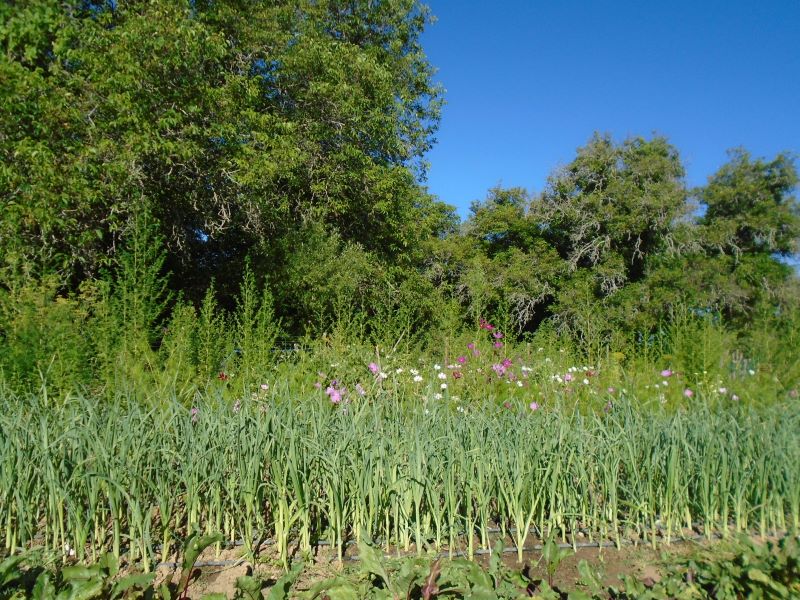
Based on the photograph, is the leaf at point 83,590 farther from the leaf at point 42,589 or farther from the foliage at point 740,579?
the foliage at point 740,579

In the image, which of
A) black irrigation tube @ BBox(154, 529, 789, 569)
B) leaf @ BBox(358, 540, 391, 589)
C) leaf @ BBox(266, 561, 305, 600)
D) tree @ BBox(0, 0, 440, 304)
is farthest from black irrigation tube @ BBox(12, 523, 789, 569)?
tree @ BBox(0, 0, 440, 304)

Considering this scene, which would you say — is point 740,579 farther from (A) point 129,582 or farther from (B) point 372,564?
(A) point 129,582

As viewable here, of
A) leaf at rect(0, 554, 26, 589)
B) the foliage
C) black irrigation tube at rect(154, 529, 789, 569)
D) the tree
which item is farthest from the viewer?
the tree

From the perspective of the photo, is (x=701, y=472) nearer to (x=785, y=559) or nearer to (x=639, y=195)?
(x=785, y=559)

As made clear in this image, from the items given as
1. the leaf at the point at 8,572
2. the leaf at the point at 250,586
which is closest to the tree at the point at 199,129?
the leaf at the point at 8,572

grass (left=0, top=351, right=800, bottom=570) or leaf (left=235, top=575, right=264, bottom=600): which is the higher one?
grass (left=0, top=351, right=800, bottom=570)

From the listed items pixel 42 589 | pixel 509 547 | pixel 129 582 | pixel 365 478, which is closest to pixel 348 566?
pixel 365 478

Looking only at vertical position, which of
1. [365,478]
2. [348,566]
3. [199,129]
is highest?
[199,129]

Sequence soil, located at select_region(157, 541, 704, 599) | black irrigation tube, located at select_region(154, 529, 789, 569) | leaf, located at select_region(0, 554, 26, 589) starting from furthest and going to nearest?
black irrigation tube, located at select_region(154, 529, 789, 569) → soil, located at select_region(157, 541, 704, 599) → leaf, located at select_region(0, 554, 26, 589)

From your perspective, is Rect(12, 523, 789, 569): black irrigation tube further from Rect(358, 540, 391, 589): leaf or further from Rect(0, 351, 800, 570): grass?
Rect(358, 540, 391, 589): leaf

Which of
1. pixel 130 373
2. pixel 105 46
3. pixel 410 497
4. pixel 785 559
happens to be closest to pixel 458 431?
pixel 410 497

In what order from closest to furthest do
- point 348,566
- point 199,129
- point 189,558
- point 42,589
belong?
point 42,589 < point 189,558 < point 348,566 < point 199,129

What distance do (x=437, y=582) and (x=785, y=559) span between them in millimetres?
1018

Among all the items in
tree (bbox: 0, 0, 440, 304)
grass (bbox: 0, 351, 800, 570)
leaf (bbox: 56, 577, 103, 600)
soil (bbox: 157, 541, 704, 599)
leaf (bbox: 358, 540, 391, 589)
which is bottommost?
soil (bbox: 157, 541, 704, 599)
